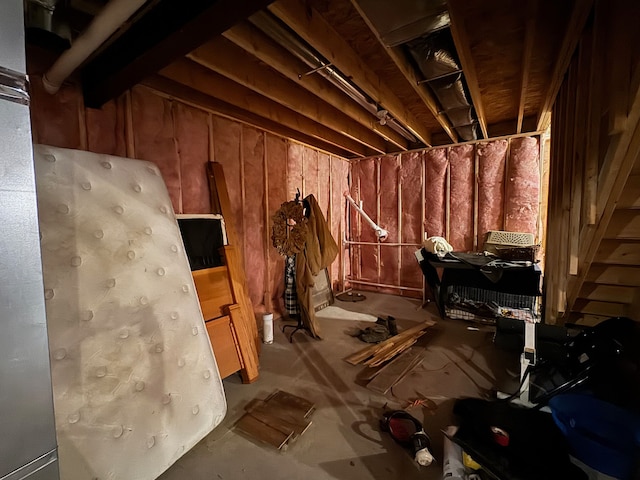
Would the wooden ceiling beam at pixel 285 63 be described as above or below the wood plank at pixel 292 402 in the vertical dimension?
above

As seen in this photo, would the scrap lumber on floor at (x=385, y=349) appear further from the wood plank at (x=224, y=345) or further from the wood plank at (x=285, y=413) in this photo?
the wood plank at (x=224, y=345)

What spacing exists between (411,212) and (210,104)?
133 inches

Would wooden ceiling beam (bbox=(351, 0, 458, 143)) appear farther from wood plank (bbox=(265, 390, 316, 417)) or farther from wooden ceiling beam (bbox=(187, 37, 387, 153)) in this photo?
wood plank (bbox=(265, 390, 316, 417))

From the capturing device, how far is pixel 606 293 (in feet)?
7.97

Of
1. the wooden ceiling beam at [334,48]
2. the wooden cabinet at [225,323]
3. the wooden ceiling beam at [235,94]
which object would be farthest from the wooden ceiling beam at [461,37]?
the wooden cabinet at [225,323]

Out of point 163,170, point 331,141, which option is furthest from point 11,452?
point 331,141

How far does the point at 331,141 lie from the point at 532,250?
2980mm

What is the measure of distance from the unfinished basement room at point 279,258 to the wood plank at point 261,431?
25 millimetres

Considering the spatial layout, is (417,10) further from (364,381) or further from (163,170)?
(364,381)

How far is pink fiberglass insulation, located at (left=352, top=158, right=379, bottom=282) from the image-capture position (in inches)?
194

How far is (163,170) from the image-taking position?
2459 mm

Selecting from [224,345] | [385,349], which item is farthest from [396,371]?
[224,345]

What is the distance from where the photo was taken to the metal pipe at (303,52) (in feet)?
5.54

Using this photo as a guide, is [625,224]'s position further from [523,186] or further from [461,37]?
[523,186]
